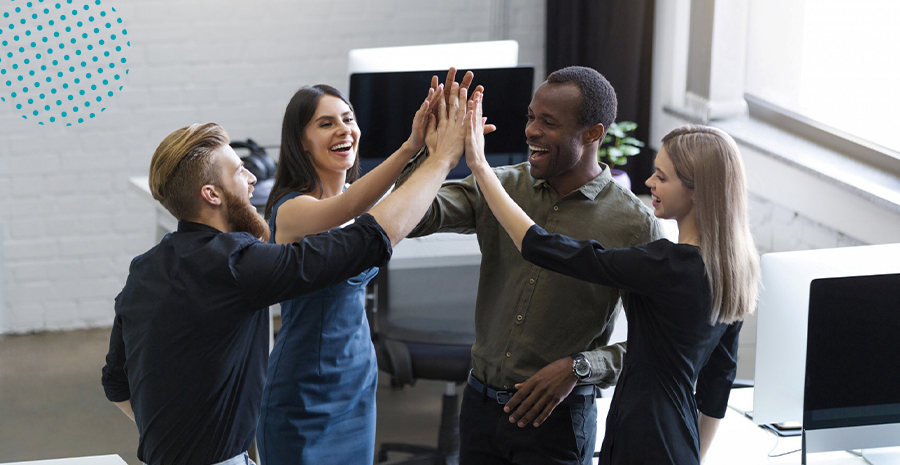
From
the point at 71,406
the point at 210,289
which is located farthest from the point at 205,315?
the point at 71,406

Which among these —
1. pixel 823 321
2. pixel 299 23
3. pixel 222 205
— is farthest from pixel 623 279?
pixel 299 23

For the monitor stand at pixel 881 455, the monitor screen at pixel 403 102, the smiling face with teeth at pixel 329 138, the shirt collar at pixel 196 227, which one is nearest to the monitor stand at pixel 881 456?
the monitor stand at pixel 881 455

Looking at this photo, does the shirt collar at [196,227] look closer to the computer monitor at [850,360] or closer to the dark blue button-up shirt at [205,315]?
the dark blue button-up shirt at [205,315]

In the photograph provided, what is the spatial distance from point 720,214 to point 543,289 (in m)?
0.34

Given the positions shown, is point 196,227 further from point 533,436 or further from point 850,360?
point 850,360

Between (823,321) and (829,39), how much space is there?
6.37 ft

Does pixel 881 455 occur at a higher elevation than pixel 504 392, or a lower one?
lower

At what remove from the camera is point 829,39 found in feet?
10.2

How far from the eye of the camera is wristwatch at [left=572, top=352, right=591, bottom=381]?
1.50 meters

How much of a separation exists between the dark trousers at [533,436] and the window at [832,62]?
6.02 feet

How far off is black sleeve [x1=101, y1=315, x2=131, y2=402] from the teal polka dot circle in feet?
9.10

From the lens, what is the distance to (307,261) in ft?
4.41

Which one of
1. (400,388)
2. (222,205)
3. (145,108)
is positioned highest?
(222,205)

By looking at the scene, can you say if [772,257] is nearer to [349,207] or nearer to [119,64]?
[349,207]
